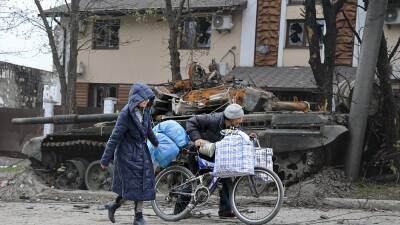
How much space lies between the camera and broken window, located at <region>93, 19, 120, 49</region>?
29188mm

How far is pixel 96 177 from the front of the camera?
46.4 feet

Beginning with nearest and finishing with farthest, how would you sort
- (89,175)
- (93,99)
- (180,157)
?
(180,157), (89,175), (93,99)

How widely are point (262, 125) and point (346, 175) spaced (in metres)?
1.72

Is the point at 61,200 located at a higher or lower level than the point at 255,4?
lower

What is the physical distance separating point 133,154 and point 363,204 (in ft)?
13.8

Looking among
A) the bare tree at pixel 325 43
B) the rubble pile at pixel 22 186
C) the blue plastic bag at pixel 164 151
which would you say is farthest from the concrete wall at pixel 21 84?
the blue plastic bag at pixel 164 151

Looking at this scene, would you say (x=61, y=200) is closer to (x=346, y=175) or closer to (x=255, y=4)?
(x=346, y=175)

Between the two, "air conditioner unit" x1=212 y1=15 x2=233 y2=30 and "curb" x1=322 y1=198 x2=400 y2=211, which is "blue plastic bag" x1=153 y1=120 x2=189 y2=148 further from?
"air conditioner unit" x1=212 y1=15 x2=233 y2=30

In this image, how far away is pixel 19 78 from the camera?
3459 cm

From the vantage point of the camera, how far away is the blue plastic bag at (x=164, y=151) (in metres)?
8.70

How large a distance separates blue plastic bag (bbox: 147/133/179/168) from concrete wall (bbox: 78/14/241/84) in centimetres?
1840

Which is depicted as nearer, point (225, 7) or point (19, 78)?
point (225, 7)

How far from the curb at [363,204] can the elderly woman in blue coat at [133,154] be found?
3.65 meters

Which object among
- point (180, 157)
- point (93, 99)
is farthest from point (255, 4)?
point (180, 157)
